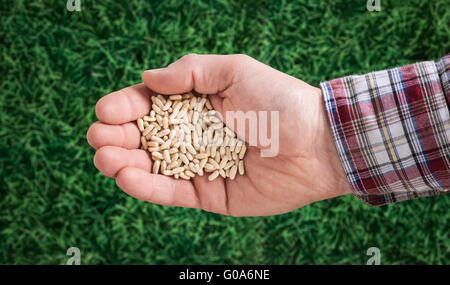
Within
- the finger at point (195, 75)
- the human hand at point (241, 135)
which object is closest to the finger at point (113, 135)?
the human hand at point (241, 135)

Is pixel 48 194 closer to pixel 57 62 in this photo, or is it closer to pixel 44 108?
pixel 44 108

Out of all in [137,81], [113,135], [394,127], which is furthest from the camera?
[137,81]

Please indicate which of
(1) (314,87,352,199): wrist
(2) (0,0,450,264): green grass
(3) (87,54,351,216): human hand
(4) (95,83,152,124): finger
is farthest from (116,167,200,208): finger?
(2) (0,0,450,264): green grass

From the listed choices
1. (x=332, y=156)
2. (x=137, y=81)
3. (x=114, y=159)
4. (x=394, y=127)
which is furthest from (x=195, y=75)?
(x=137, y=81)

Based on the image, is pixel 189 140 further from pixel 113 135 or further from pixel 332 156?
pixel 332 156

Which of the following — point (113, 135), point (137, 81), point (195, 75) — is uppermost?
point (137, 81)

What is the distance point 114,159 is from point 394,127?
746mm

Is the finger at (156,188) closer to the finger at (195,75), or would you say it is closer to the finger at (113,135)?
the finger at (113,135)

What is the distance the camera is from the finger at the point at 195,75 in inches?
50.5

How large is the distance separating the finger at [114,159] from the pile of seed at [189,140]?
0.05 meters

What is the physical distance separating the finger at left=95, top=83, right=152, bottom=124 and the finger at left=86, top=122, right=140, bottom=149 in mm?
17

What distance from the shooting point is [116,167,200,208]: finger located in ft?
4.08

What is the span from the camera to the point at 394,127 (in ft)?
3.76

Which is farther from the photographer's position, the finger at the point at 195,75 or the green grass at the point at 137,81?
the green grass at the point at 137,81
